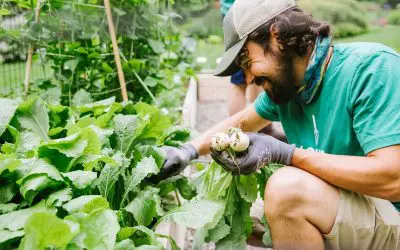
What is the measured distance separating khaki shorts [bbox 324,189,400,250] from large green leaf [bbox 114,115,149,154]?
2.93ft

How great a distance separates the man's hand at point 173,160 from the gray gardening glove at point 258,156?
31cm

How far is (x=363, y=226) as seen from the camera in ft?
6.46

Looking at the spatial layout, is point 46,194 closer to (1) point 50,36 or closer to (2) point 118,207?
(2) point 118,207

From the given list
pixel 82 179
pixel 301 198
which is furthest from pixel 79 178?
pixel 301 198

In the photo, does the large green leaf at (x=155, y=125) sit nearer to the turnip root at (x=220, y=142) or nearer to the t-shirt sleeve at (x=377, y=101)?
the turnip root at (x=220, y=142)

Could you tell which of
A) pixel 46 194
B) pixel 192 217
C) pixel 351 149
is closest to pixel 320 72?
pixel 351 149

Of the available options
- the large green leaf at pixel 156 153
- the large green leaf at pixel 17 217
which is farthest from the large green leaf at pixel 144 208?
the large green leaf at pixel 17 217

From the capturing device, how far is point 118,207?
2.15 meters

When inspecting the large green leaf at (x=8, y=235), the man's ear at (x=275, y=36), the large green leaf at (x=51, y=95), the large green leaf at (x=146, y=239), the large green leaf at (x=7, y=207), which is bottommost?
the large green leaf at (x=146, y=239)

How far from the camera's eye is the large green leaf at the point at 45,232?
51.4 inches

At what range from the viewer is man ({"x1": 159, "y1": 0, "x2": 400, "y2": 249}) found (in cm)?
184

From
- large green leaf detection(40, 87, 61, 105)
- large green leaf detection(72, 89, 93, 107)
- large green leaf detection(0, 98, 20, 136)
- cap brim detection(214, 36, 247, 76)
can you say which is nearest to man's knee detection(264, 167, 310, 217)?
cap brim detection(214, 36, 247, 76)

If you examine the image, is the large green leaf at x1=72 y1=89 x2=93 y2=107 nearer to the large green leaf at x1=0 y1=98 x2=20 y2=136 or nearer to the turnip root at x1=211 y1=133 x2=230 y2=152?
the large green leaf at x1=0 y1=98 x2=20 y2=136

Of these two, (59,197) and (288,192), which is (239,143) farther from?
(59,197)
